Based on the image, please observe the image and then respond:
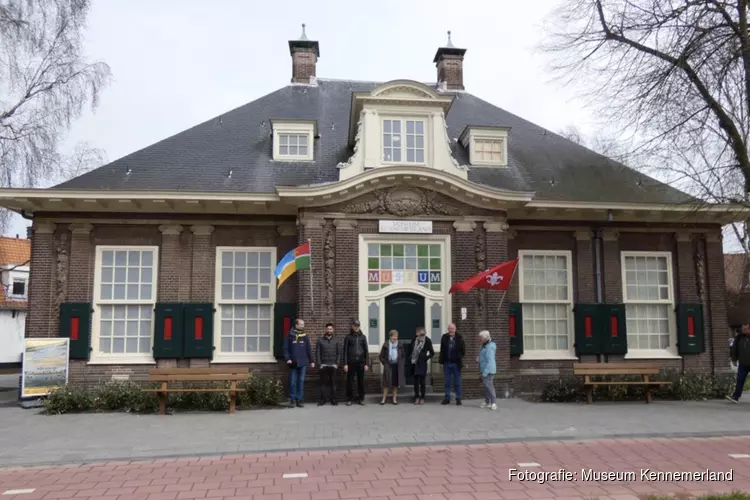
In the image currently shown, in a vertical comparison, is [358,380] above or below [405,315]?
below

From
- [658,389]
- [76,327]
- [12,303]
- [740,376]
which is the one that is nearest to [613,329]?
[658,389]

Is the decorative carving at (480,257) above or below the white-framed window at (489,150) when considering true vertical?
below

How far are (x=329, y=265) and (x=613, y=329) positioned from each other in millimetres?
7454

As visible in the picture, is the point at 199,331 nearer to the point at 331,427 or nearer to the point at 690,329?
the point at 331,427

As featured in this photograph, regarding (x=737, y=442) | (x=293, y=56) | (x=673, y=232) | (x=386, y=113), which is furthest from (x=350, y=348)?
(x=293, y=56)

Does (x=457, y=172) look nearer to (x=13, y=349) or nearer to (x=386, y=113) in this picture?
(x=386, y=113)

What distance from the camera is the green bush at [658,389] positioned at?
12594 mm

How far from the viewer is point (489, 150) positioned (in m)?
16.0

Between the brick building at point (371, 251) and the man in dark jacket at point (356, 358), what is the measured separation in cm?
99

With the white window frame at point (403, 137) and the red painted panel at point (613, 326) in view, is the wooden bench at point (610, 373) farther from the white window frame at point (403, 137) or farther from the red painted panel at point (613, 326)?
the white window frame at point (403, 137)

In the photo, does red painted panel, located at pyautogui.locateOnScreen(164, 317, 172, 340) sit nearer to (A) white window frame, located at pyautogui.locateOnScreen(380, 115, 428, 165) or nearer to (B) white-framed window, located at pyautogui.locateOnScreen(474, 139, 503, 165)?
(A) white window frame, located at pyautogui.locateOnScreen(380, 115, 428, 165)

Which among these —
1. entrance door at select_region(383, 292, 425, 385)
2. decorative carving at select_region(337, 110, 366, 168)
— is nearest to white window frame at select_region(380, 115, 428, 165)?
decorative carving at select_region(337, 110, 366, 168)

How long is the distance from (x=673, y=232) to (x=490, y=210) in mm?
5475

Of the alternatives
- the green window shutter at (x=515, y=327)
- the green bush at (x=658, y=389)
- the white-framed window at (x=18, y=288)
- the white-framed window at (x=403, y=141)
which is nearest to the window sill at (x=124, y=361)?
the white-framed window at (x=403, y=141)
